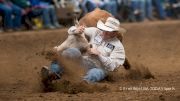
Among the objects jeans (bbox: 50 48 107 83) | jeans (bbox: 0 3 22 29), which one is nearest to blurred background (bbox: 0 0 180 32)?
jeans (bbox: 0 3 22 29)

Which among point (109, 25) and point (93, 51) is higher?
point (109, 25)

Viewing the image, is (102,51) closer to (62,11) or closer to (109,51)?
(109,51)

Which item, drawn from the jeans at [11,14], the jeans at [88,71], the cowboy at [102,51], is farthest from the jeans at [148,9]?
the jeans at [88,71]

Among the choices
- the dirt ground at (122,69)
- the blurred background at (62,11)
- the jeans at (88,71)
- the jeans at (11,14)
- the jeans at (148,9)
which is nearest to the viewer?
the dirt ground at (122,69)

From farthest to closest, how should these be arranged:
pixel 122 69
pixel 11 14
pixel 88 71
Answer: pixel 11 14, pixel 122 69, pixel 88 71

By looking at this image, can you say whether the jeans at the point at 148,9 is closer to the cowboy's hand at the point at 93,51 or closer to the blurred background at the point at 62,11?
the blurred background at the point at 62,11

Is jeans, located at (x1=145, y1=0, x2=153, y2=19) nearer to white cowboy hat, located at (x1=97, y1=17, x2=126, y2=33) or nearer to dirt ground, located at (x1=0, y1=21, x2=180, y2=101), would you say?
dirt ground, located at (x1=0, y1=21, x2=180, y2=101)

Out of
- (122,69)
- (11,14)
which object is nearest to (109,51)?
(122,69)

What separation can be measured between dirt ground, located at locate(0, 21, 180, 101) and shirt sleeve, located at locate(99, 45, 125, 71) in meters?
0.32

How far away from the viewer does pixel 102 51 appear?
9.75m

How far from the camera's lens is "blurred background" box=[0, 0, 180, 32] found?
1614 centimetres

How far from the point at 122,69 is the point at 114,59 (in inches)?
66.5

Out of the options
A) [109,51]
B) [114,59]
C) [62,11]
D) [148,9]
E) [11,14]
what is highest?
[148,9]

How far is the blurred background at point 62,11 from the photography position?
1614cm
